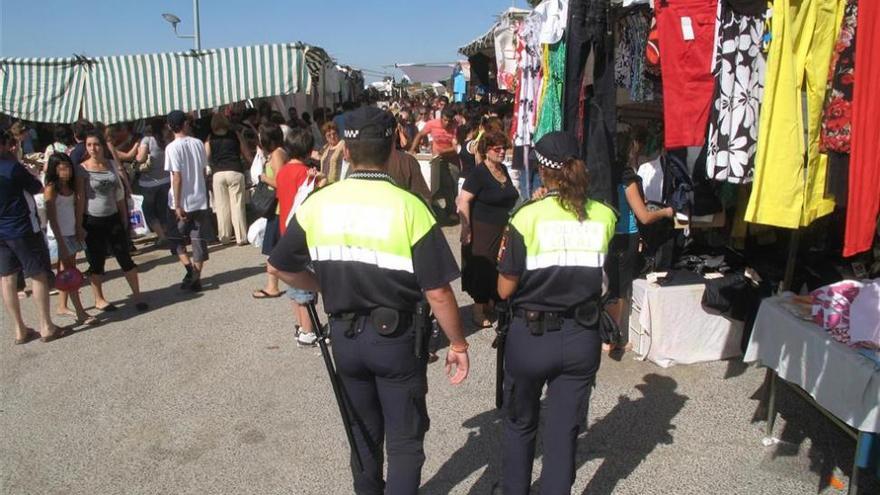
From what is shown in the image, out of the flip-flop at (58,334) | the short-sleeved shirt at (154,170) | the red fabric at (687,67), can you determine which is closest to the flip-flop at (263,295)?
the flip-flop at (58,334)

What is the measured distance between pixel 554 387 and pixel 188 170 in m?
5.78

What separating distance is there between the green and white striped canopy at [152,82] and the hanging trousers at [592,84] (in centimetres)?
724

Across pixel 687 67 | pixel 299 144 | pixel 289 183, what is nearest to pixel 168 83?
pixel 299 144

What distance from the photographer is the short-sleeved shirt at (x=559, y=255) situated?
8.98 feet

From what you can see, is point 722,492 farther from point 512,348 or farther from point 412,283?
point 412,283

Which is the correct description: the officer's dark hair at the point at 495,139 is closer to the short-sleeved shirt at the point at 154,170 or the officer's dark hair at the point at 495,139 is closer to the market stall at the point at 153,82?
the short-sleeved shirt at the point at 154,170

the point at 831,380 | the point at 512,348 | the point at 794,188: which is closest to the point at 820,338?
the point at 831,380

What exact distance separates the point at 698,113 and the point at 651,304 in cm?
176

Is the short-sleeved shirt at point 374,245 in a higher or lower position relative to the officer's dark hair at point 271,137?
lower

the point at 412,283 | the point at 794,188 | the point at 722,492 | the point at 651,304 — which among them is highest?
the point at 794,188

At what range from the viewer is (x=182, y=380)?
489cm

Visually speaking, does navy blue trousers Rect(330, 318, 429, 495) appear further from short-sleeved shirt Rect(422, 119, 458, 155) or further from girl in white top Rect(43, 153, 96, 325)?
short-sleeved shirt Rect(422, 119, 458, 155)

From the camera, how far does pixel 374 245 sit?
250 cm

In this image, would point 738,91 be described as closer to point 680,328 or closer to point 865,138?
point 865,138
